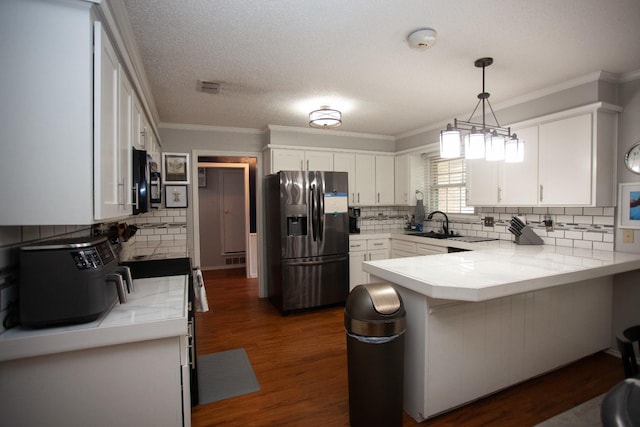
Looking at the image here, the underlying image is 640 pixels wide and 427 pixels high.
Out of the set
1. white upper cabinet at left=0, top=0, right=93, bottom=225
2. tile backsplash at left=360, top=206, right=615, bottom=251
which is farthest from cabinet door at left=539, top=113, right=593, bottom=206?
white upper cabinet at left=0, top=0, right=93, bottom=225

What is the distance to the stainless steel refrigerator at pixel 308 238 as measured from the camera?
3.96 metres

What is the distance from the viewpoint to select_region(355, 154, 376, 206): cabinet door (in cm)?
482

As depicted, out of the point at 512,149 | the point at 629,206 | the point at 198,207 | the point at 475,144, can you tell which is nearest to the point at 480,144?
the point at 475,144

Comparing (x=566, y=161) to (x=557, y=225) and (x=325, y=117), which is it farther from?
(x=325, y=117)

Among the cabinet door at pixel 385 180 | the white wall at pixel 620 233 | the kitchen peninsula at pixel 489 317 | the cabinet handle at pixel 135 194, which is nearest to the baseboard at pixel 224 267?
the cabinet door at pixel 385 180

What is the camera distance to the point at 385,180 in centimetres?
503

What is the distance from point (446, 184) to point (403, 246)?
103 cm

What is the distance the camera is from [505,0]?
172 centimetres

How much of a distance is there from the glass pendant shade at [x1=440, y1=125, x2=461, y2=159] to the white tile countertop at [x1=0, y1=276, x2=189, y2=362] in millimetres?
1760

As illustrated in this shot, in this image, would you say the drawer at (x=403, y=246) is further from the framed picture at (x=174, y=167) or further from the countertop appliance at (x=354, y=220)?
the framed picture at (x=174, y=167)

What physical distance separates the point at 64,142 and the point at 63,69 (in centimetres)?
26

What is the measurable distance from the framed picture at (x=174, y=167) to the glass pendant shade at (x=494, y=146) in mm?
3262

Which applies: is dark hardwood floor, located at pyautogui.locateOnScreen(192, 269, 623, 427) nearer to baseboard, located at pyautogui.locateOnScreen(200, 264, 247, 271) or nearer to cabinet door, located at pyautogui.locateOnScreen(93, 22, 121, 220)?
cabinet door, located at pyautogui.locateOnScreen(93, 22, 121, 220)

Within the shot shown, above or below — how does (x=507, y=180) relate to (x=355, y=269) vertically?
above
